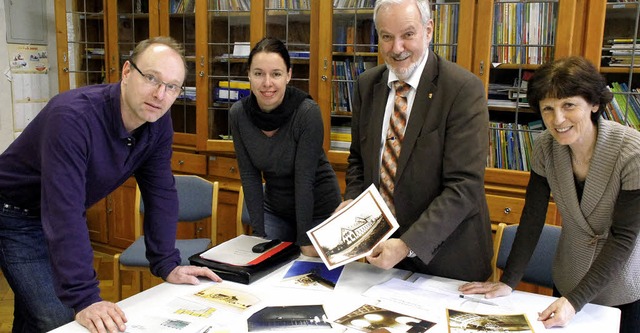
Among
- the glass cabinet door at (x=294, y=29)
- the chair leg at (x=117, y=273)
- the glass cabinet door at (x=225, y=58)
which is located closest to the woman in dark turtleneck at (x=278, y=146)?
the chair leg at (x=117, y=273)

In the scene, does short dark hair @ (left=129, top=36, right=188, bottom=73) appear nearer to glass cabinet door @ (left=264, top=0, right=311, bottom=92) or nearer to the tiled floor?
glass cabinet door @ (left=264, top=0, right=311, bottom=92)

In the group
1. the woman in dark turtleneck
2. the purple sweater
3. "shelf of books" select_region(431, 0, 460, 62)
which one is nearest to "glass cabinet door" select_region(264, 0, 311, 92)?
"shelf of books" select_region(431, 0, 460, 62)

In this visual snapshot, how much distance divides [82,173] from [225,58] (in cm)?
222

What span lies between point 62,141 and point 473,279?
51.8 inches

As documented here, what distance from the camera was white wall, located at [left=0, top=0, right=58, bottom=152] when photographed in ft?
12.7

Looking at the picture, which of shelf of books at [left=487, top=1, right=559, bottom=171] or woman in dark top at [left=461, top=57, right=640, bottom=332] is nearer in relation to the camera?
woman in dark top at [left=461, top=57, right=640, bottom=332]

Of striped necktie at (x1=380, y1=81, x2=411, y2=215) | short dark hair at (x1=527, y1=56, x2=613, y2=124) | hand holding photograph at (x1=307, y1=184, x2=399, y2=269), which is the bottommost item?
hand holding photograph at (x1=307, y1=184, x2=399, y2=269)

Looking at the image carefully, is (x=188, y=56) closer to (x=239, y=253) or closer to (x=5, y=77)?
(x=5, y=77)

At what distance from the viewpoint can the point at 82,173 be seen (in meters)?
1.46

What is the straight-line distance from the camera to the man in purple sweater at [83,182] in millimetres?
1398

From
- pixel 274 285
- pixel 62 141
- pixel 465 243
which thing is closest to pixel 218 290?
pixel 274 285

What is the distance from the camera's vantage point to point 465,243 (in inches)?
69.2

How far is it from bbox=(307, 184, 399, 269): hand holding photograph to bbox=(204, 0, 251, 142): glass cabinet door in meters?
2.06

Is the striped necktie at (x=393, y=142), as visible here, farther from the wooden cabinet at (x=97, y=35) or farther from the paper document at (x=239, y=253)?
the wooden cabinet at (x=97, y=35)
